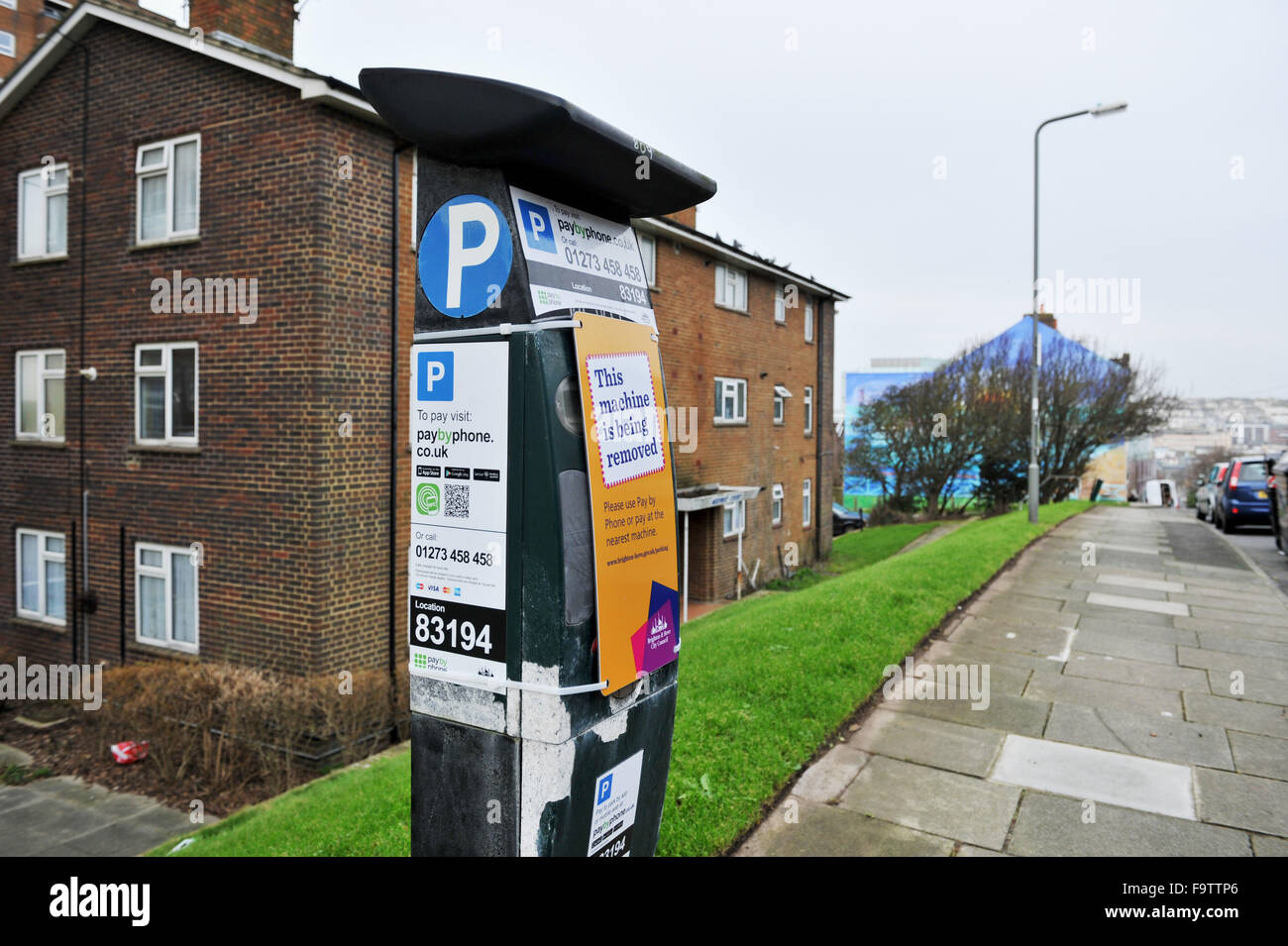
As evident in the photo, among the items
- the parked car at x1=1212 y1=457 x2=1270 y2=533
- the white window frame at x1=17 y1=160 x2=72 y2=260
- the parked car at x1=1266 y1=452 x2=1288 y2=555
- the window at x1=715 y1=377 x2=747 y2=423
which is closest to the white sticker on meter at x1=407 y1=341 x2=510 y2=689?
the white window frame at x1=17 y1=160 x2=72 y2=260

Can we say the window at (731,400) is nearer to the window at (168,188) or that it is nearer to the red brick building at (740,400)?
the red brick building at (740,400)

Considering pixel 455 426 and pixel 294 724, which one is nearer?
pixel 455 426

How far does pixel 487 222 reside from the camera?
8.29 feet

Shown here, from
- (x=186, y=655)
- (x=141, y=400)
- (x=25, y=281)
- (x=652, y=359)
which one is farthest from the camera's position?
(x=25, y=281)

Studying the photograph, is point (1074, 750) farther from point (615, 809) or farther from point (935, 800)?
point (615, 809)

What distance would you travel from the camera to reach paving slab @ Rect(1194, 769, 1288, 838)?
14.1 feet

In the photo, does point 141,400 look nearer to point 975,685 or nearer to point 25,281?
point 25,281

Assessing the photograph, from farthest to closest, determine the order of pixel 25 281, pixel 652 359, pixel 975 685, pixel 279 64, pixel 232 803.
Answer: pixel 25 281 → pixel 279 64 → pixel 232 803 → pixel 975 685 → pixel 652 359

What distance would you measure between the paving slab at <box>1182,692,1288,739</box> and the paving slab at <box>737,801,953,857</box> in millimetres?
3210

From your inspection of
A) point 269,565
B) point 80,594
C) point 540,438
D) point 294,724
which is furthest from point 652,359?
point 80,594

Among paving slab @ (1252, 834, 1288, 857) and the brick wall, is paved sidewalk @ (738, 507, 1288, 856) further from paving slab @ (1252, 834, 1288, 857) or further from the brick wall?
the brick wall

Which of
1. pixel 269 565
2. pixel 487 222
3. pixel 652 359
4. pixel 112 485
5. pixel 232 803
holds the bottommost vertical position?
pixel 232 803

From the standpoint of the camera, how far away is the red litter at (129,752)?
9.93 meters
